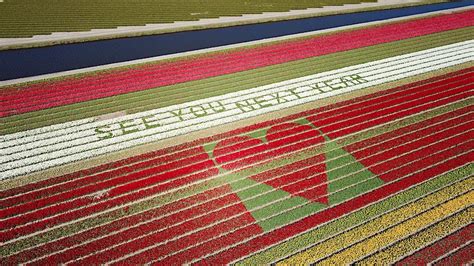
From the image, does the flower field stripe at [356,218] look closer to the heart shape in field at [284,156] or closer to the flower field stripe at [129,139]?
the heart shape in field at [284,156]

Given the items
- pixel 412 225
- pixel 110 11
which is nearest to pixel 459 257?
pixel 412 225

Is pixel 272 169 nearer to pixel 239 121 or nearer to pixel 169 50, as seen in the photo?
pixel 239 121

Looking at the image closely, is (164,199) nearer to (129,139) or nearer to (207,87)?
(129,139)

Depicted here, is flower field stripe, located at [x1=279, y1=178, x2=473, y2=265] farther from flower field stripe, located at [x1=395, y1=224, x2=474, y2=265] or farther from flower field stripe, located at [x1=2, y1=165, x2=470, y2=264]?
flower field stripe, located at [x1=395, y1=224, x2=474, y2=265]

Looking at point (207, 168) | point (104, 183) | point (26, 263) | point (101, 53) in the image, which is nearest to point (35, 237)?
point (26, 263)

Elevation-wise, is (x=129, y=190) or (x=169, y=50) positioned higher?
(x=169, y=50)

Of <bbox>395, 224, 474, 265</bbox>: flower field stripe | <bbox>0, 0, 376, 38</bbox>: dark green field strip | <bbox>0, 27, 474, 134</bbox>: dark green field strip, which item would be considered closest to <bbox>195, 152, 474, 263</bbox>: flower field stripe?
<bbox>395, 224, 474, 265</bbox>: flower field stripe

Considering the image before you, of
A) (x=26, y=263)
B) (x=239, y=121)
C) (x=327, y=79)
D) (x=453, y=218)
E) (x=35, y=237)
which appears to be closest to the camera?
(x=26, y=263)
